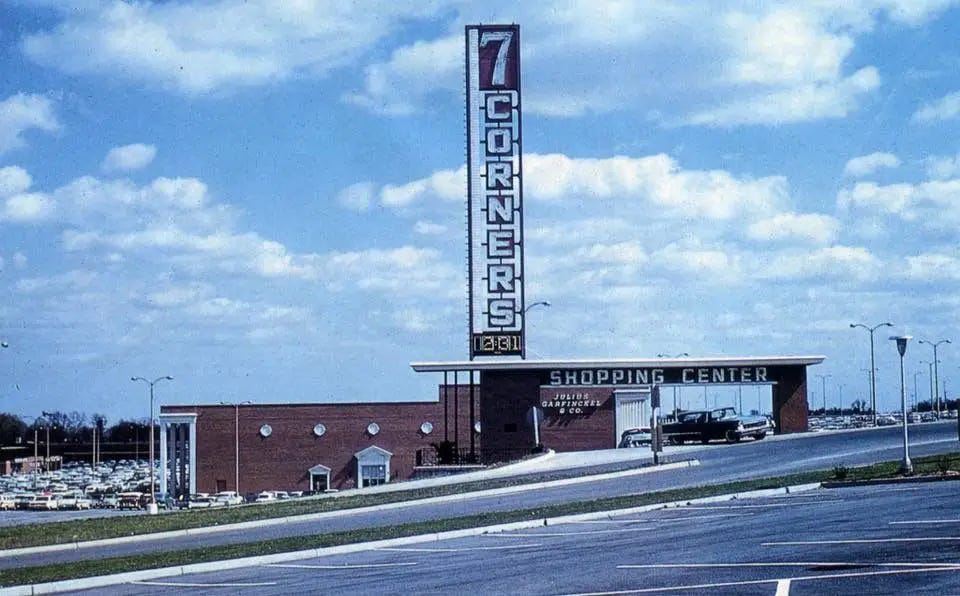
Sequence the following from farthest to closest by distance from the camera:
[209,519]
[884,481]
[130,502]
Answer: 1. [130,502]
2. [209,519]
3. [884,481]

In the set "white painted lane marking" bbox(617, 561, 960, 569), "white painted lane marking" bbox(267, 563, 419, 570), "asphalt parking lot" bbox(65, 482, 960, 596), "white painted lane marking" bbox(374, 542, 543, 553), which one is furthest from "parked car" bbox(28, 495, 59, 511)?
"white painted lane marking" bbox(617, 561, 960, 569)

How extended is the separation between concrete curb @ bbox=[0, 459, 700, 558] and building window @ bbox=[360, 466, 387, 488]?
39.0 meters

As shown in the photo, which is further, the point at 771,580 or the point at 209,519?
the point at 209,519

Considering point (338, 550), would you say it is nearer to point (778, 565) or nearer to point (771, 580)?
point (778, 565)

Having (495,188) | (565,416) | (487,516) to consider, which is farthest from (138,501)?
(487,516)

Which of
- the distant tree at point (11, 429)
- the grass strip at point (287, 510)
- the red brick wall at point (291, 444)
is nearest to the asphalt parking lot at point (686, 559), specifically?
the grass strip at point (287, 510)

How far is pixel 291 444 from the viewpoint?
254 feet

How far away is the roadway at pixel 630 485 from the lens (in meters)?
27.2

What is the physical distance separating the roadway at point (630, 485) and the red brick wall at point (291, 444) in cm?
3297

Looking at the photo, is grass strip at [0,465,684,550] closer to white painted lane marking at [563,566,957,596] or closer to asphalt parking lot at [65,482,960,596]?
asphalt parking lot at [65,482,960,596]

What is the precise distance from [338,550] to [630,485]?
1410cm

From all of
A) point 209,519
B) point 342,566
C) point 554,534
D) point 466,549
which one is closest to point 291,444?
point 209,519

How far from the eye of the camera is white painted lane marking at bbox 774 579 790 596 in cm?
1223

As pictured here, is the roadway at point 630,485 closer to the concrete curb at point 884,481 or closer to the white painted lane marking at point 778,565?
the concrete curb at point 884,481
